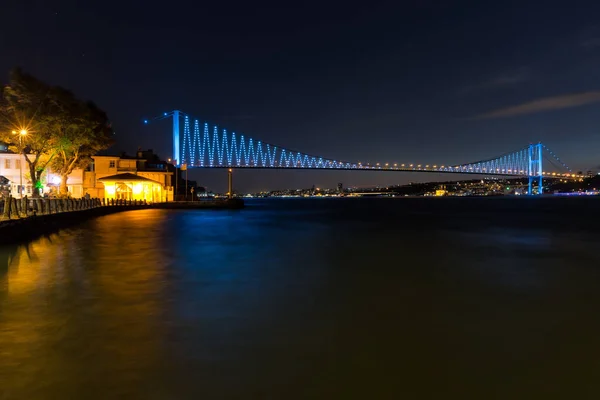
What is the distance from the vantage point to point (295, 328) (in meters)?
6.67

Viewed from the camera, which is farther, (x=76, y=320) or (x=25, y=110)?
(x=25, y=110)

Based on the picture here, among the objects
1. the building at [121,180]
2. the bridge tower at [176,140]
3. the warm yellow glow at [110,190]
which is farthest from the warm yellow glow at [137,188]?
the bridge tower at [176,140]

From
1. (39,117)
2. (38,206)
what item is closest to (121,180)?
(39,117)

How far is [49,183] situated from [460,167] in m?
82.1

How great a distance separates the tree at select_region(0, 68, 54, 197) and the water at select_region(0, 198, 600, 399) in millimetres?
14751

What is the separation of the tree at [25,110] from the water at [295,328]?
14751 mm

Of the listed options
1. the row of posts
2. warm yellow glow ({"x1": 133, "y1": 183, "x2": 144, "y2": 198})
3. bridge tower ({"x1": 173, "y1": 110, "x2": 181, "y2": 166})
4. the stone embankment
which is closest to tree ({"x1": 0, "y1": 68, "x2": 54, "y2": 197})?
the row of posts

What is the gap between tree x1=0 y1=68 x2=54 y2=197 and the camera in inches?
999

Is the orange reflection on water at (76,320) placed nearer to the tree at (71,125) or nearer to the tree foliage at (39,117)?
the tree foliage at (39,117)

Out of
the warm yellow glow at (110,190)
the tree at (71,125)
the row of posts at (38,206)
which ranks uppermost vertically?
the tree at (71,125)

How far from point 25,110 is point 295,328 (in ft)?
83.7

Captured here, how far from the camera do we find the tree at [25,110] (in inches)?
999

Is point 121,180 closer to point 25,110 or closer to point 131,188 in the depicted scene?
point 131,188

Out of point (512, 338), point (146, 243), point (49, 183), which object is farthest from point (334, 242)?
point (49, 183)
